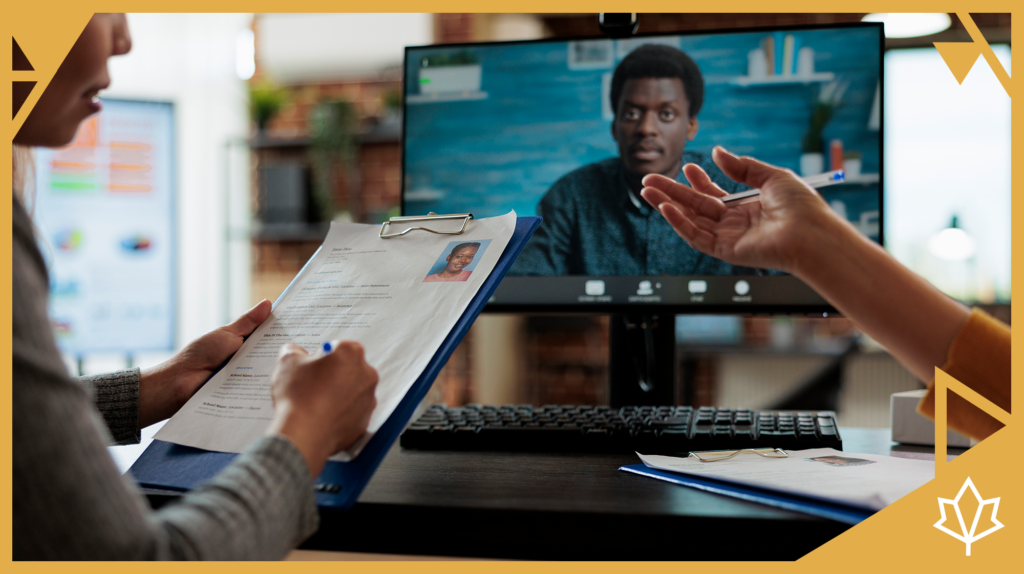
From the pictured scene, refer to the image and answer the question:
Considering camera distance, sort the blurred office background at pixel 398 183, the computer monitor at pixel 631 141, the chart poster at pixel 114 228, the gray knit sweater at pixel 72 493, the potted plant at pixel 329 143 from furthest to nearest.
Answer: the potted plant at pixel 329 143
the blurred office background at pixel 398 183
the chart poster at pixel 114 228
the computer monitor at pixel 631 141
the gray knit sweater at pixel 72 493

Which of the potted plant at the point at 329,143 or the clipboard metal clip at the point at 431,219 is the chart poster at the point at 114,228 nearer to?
the potted plant at the point at 329,143

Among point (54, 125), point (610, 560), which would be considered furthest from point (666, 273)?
point (54, 125)

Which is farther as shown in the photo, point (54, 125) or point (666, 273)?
point (666, 273)

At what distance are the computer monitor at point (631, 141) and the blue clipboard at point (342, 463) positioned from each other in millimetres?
346

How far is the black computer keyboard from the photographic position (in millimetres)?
719

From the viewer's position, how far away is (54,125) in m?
0.58

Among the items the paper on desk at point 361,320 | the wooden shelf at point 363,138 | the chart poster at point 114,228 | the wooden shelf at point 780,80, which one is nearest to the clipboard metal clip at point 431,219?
the paper on desk at point 361,320

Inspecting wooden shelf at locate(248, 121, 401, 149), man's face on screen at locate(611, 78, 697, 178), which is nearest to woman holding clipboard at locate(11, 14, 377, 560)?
man's face on screen at locate(611, 78, 697, 178)

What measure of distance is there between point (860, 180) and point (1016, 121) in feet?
0.86

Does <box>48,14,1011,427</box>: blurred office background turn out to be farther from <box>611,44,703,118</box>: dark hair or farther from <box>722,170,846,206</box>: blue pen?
<box>722,170,846,206</box>: blue pen

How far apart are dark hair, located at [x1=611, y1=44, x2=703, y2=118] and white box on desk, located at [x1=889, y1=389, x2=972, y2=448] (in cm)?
46

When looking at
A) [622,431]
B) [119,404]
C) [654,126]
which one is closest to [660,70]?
[654,126]

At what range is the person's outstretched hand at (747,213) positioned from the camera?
64 cm

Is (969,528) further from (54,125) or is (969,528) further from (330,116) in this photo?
(330,116)
